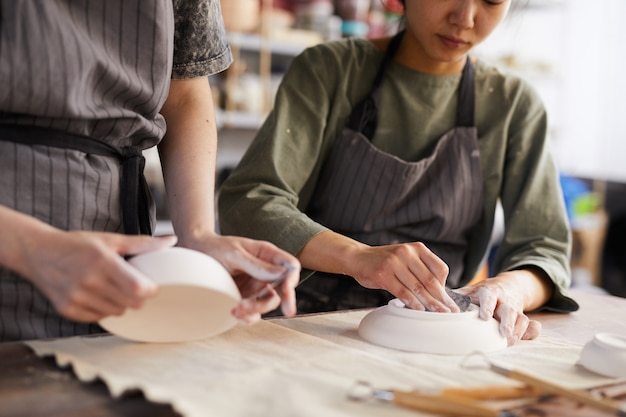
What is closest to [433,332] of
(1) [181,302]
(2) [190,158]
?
(1) [181,302]

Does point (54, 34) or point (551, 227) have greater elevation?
point (54, 34)

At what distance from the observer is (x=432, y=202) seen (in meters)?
1.66

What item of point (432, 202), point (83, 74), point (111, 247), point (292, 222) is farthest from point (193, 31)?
point (432, 202)

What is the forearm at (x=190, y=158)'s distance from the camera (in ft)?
3.84

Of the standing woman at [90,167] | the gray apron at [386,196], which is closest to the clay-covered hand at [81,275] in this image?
the standing woman at [90,167]

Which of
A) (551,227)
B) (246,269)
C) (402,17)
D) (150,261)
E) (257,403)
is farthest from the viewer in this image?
(402,17)

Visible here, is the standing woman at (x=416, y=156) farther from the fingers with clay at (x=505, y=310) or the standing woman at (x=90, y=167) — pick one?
the standing woman at (x=90, y=167)

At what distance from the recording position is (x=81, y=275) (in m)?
0.80

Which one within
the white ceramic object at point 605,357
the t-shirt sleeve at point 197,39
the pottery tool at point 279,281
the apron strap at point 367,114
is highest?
the t-shirt sleeve at point 197,39

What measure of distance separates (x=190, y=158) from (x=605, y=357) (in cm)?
72

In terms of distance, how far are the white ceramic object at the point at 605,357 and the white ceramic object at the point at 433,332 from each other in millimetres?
143

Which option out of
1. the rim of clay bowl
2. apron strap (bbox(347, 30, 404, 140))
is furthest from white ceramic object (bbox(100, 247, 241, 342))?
apron strap (bbox(347, 30, 404, 140))

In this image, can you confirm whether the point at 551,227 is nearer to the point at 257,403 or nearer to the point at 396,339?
the point at 396,339

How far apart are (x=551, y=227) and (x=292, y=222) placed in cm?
63
